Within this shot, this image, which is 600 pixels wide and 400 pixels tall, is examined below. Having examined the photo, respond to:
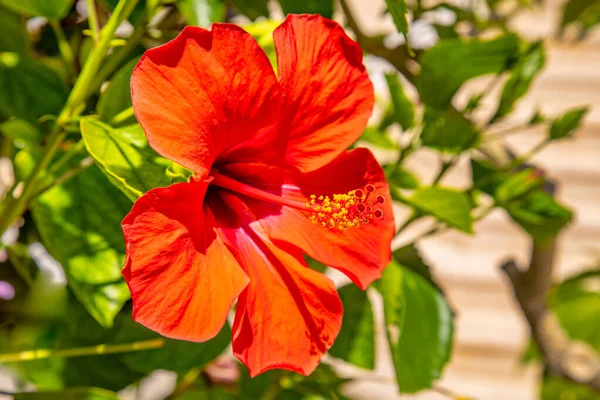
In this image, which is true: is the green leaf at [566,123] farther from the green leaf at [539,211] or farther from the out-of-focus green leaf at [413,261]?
the out-of-focus green leaf at [413,261]

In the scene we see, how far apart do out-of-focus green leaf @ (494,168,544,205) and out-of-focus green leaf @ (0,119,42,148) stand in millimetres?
427

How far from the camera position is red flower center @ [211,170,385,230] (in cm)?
41

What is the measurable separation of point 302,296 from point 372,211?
2.7 inches

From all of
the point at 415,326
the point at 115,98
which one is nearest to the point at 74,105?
the point at 115,98

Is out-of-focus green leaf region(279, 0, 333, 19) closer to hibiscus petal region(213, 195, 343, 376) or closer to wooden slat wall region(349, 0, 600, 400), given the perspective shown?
hibiscus petal region(213, 195, 343, 376)

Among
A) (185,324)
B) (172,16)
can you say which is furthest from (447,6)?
(185,324)

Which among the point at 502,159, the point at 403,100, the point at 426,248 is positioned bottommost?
the point at 426,248

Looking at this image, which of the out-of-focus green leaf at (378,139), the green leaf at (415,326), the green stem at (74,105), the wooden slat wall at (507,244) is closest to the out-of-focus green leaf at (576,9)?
the out-of-focus green leaf at (378,139)

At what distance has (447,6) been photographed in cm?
69

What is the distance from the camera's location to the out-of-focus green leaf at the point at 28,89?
0.47 metres

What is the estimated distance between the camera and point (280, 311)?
1.28 feet

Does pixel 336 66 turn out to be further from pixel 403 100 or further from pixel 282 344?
pixel 403 100

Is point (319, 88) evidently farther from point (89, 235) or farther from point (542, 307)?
point (542, 307)

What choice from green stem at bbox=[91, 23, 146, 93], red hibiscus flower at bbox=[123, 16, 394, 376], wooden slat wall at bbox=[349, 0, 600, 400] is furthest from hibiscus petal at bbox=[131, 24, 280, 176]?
wooden slat wall at bbox=[349, 0, 600, 400]
